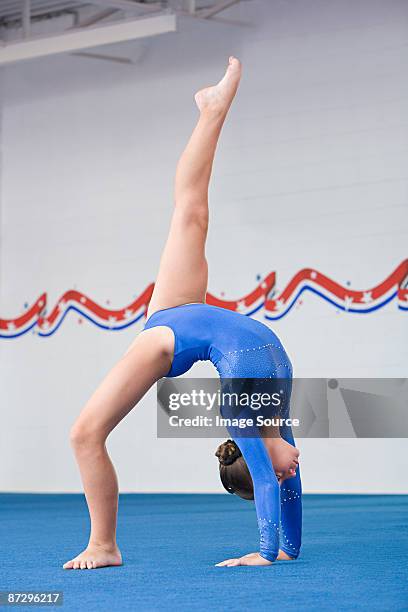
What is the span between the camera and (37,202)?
372 inches

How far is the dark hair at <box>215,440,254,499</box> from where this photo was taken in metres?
3.53

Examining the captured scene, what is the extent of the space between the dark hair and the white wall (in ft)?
14.1

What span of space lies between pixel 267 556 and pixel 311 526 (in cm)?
183

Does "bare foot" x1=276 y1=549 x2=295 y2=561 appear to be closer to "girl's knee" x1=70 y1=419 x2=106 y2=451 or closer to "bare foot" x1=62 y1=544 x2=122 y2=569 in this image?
"bare foot" x1=62 y1=544 x2=122 y2=569

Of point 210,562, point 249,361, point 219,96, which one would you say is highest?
point 219,96

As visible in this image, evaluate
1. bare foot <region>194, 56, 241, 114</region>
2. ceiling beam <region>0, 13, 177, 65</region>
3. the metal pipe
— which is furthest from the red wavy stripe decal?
bare foot <region>194, 56, 241, 114</region>

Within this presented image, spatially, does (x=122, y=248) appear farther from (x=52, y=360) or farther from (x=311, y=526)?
(x=311, y=526)

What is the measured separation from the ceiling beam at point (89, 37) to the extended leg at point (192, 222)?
3996 millimetres

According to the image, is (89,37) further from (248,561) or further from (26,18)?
(248,561)

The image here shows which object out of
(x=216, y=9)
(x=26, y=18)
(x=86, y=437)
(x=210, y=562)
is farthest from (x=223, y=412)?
(x=26, y=18)

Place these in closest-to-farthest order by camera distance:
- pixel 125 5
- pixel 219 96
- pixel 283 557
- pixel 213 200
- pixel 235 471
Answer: pixel 235 471 → pixel 283 557 → pixel 219 96 → pixel 125 5 → pixel 213 200

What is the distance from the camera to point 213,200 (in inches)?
338

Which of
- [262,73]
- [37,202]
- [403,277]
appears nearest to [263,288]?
[403,277]

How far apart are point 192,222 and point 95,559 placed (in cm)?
122
